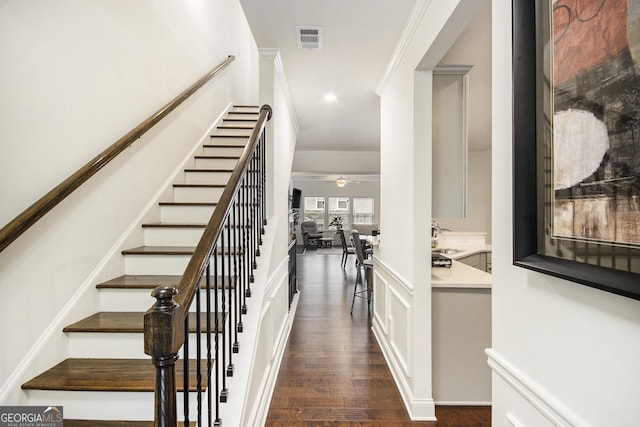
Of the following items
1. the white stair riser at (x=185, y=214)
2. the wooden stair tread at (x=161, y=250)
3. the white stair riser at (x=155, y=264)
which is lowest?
the white stair riser at (x=155, y=264)

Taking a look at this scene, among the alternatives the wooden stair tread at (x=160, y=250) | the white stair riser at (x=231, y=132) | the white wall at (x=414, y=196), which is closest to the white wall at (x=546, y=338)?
the white wall at (x=414, y=196)

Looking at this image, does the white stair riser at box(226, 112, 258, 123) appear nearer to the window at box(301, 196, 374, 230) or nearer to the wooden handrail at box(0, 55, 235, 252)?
the wooden handrail at box(0, 55, 235, 252)

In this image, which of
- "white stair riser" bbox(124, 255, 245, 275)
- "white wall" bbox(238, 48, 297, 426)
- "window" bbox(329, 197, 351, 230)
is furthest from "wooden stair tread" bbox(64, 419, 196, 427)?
"window" bbox(329, 197, 351, 230)

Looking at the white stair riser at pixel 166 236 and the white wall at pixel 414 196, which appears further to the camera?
the white stair riser at pixel 166 236

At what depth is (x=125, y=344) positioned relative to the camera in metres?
1.59

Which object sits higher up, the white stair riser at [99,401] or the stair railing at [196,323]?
the stair railing at [196,323]

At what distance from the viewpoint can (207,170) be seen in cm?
303

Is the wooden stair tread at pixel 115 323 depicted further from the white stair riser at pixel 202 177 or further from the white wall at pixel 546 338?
the white stair riser at pixel 202 177

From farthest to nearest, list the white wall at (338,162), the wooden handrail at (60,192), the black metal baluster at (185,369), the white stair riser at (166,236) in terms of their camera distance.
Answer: the white wall at (338,162)
the white stair riser at (166,236)
the wooden handrail at (60,192)
the black metal baluster at (185,369)

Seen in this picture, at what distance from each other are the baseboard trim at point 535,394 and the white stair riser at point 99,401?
1.30 m

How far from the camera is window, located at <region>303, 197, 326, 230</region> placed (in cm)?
1337

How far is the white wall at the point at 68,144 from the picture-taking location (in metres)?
1.34

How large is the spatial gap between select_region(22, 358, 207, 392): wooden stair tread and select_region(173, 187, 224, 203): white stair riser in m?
1.51

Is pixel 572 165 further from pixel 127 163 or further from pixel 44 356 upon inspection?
pixel 127 163
